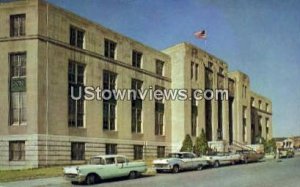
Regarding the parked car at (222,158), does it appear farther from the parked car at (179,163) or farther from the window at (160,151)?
the window at (160,151)

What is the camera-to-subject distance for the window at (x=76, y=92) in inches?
1458

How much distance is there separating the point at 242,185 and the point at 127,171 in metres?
8.12

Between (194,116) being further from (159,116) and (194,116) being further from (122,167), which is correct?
(122,167)

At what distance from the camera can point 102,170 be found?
885 inches

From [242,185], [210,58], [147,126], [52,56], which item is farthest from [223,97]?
[242,185]

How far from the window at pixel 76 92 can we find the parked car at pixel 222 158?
1048cm

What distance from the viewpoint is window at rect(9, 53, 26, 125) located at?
3391cm

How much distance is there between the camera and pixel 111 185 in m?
20.5

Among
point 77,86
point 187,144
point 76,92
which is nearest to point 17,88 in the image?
point 76,92

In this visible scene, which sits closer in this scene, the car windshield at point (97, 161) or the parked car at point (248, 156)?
the car windshield at point (97, 161)

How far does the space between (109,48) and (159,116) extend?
1167 cm

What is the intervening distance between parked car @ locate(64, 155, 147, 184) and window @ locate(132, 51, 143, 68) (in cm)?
2233

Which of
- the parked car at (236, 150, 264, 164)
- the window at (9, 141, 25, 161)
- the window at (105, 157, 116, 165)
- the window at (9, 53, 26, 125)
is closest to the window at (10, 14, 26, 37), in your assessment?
the window at (9, 53, 26, 125)

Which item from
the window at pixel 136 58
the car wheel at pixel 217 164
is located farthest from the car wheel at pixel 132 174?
the window at pixel 136 58
